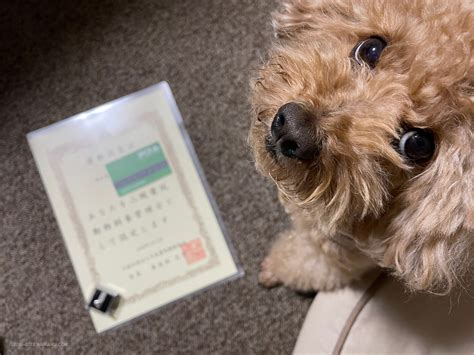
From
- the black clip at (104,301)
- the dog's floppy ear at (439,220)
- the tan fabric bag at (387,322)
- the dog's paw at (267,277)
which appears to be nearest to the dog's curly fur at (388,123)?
the dog's floppy ear at (439,220)

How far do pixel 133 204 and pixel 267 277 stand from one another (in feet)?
0.99

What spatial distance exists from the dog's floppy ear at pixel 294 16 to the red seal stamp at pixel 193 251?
0.46 meters

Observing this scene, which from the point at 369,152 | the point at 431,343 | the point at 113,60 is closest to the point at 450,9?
the point at 369,152

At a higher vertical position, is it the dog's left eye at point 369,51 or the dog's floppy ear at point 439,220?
the dog's left eye at point 369,51

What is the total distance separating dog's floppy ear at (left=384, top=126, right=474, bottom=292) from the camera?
22.8 inches

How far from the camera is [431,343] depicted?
0.78 metres

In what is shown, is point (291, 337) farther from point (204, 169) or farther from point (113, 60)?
point (113, 60)

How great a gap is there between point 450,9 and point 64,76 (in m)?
0.78

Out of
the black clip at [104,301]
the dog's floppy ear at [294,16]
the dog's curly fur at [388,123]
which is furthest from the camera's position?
the black clip at [104,301]

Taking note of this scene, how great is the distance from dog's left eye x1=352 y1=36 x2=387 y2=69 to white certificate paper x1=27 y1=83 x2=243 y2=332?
0.51 metres

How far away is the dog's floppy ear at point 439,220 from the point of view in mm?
578

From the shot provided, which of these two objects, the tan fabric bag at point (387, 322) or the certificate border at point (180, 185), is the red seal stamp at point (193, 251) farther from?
the tan fabric bag at point (387, 322)

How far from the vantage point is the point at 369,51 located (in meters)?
0.62

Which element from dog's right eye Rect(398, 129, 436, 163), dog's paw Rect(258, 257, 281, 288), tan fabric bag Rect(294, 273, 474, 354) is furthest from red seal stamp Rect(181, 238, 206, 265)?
dog's right eye Rect(398, 129, 436, 163)
